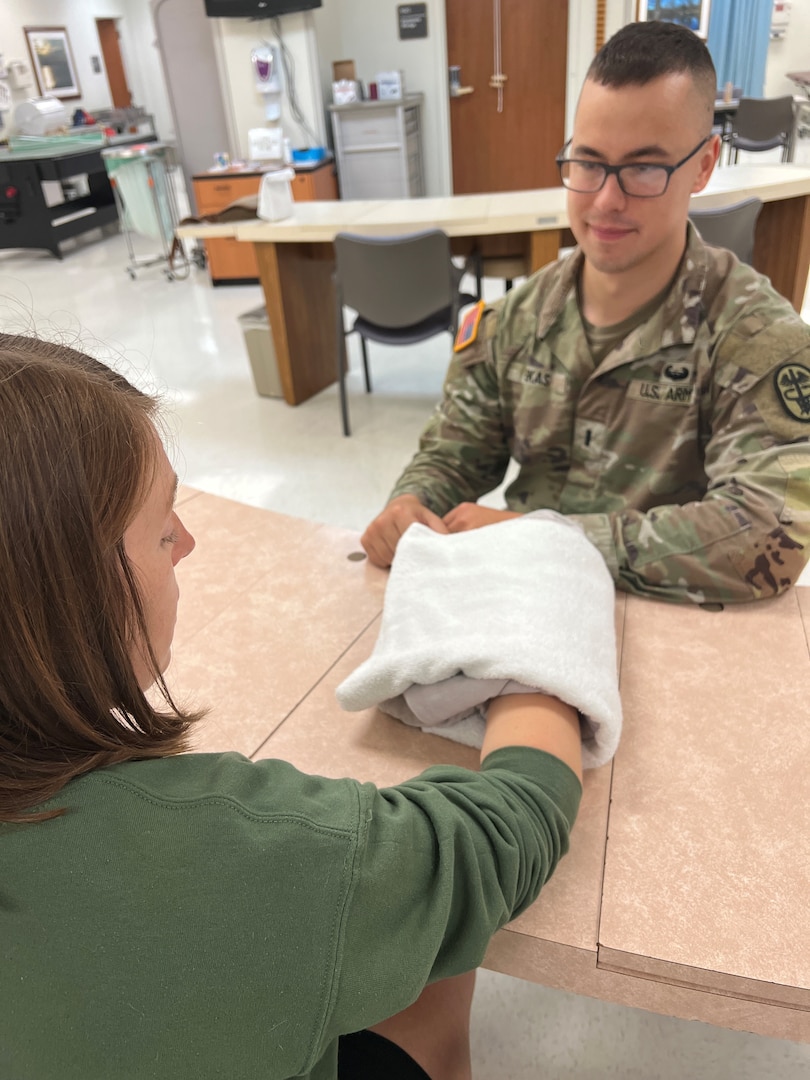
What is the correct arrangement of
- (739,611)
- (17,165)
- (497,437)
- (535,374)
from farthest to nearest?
(17,165), (497,437), (535,374), (739,611)

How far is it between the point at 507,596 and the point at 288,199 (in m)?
3.10

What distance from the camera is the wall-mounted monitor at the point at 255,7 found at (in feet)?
17.6

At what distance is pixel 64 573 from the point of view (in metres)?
0.46

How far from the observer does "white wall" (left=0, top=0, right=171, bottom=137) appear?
862cm

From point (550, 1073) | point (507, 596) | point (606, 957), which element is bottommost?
point (550, 1073)

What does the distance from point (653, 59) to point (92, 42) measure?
1142 centimetres

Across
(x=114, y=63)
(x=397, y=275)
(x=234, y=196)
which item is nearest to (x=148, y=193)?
(x=234, y=196)

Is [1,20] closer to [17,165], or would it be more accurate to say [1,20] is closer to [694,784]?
[17,165]

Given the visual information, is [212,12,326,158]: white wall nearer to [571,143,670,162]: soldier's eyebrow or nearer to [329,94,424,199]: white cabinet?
[329,94,424,199]: white cabinet

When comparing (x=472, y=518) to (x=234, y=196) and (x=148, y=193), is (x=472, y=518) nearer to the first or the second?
(x=234, y=196)

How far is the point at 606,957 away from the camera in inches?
25.5

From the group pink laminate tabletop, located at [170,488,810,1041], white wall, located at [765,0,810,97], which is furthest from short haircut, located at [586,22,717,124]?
white wall, located at [765,0,810,97]

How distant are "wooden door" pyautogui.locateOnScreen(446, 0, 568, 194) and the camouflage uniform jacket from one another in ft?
19.9

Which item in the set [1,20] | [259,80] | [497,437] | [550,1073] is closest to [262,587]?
[497,437]
